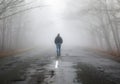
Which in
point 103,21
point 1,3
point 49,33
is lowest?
point 1,3

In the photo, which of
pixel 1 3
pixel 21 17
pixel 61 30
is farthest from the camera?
pixel 61 30

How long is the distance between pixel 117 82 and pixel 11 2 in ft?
38.9

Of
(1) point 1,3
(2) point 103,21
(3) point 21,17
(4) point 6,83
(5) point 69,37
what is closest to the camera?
(4) point 6,83

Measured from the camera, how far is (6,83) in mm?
8062

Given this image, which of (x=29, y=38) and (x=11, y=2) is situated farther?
(x=29, y=38)

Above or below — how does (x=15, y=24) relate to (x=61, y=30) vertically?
below

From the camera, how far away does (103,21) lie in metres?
39.8

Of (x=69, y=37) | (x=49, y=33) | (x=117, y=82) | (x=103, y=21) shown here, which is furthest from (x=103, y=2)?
(x=69, y=37)

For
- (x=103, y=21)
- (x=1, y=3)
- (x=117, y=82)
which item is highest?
(x=103, y=21)

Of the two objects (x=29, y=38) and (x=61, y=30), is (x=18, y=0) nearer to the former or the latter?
(x=29, y=38)

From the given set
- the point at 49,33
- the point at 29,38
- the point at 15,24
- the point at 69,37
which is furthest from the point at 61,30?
the point at 15,24

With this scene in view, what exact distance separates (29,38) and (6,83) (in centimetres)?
5993

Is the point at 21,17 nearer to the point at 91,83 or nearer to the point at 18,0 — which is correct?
the point at 18,0

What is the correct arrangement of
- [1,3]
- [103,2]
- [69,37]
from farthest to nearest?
[69,37], [103,2], [1,3]
